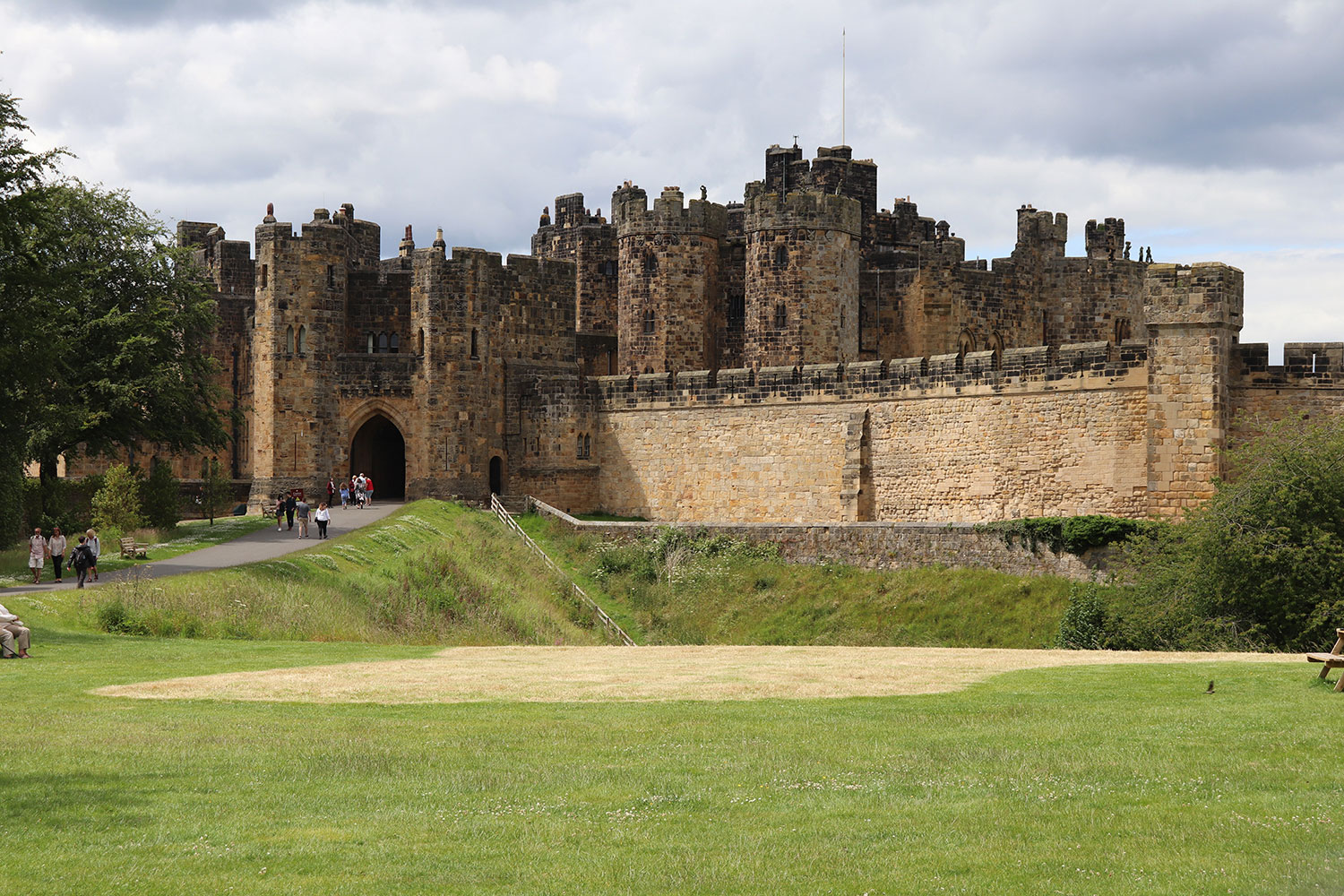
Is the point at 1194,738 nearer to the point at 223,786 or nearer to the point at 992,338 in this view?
the point at 223,786

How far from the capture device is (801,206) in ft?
151

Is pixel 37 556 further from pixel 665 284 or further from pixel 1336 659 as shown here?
pixel 665 284

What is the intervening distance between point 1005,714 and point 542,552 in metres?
26.0

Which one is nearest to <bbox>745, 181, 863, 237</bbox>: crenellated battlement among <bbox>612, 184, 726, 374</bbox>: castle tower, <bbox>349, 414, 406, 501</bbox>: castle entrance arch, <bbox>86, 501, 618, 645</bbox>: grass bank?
<bbox>612, 184, 726, 374</bbox>: castle tower

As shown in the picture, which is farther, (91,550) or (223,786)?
(91,550)

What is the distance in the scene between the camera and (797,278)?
151 ft

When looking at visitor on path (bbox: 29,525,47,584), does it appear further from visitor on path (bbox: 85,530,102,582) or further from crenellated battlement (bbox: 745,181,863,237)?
crenellated battlement (bbox: 745,181,863,237)

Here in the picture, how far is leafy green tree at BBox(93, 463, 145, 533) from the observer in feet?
111

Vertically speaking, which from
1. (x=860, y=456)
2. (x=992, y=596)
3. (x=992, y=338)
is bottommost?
(x=992, y=596)

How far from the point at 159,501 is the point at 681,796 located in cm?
2816

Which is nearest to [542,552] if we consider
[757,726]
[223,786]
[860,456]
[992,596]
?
[860,456]

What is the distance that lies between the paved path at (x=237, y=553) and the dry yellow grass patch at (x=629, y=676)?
776 centimetres

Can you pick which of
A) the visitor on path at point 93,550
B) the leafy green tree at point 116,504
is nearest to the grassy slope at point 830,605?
the leafy green tree at point 116,504

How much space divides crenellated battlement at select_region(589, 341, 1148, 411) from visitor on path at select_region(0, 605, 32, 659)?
22.7m
